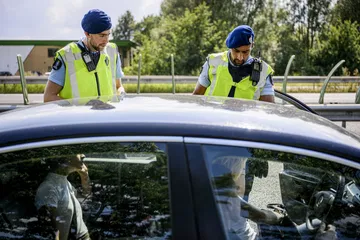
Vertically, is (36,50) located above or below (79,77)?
below

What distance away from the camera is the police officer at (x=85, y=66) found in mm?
3826

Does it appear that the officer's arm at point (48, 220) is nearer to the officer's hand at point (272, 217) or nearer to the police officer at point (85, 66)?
the officer's hand at point (272, 217)

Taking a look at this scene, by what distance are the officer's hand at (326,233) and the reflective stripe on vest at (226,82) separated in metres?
2.17

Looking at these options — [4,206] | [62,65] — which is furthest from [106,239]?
[62,65]

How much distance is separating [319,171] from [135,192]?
2.45ft

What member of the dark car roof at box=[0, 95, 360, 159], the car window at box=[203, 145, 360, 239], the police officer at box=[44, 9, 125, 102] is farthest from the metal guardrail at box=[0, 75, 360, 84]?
the car window at box=[203, 145, 360, 239]

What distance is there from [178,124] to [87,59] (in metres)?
2.36

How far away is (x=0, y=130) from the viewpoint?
1.85m

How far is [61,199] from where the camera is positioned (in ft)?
6.17

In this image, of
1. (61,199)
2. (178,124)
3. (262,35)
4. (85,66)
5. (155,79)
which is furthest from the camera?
(262,35)

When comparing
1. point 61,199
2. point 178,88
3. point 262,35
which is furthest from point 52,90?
point 262,35

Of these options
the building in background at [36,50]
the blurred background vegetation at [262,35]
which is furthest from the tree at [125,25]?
the blurred background vegetation at [262,35]

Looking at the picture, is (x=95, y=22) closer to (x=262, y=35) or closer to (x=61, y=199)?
(x=61, y=199)

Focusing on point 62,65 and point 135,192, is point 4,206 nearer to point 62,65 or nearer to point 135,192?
point 135,192
